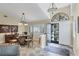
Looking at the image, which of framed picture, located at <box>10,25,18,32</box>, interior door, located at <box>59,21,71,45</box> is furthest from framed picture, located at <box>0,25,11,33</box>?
interior door, located at <box>59,21,71,45</box>

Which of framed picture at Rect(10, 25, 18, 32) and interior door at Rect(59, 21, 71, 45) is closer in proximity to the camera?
interior door at Rect(59, 21, 71, 45)

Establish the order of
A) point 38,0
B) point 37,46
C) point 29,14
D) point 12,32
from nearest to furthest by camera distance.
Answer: point 38,0
point 29,14
point 37,46
point 12,32

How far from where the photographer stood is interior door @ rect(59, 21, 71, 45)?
662cm

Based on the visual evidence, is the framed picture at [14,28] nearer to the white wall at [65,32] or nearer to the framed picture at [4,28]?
the framed picture at [4,28]

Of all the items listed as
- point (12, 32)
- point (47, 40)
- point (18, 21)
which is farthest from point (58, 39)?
point (12, 32)

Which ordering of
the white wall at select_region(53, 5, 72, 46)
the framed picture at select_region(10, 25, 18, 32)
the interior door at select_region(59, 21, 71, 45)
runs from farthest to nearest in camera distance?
the framed picture at select_region(10, 25, 18, 32) → the interior door at select_region(59, 21, 71, 45) → the white wall at select_region(53, 5, 72, 46)

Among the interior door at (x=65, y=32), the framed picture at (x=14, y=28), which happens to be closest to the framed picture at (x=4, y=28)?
the framed picture at (x=14, y=28)

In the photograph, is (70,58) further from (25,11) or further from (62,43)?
(25,11)

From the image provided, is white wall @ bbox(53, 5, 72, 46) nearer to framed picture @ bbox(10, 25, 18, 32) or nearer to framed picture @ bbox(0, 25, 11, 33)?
framed picture @ bbox(10, 25, 18, 32)

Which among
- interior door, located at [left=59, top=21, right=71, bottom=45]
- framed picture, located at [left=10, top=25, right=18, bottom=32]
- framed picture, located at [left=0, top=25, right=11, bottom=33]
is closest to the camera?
interior door, located at [left=59, top=21, right=71, bottom=45]

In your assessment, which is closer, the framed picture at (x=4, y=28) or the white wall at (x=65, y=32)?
the white wall at (x=65, y=32)

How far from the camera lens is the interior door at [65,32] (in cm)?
662

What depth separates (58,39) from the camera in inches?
281

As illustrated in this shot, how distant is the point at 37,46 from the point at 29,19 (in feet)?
5.41
